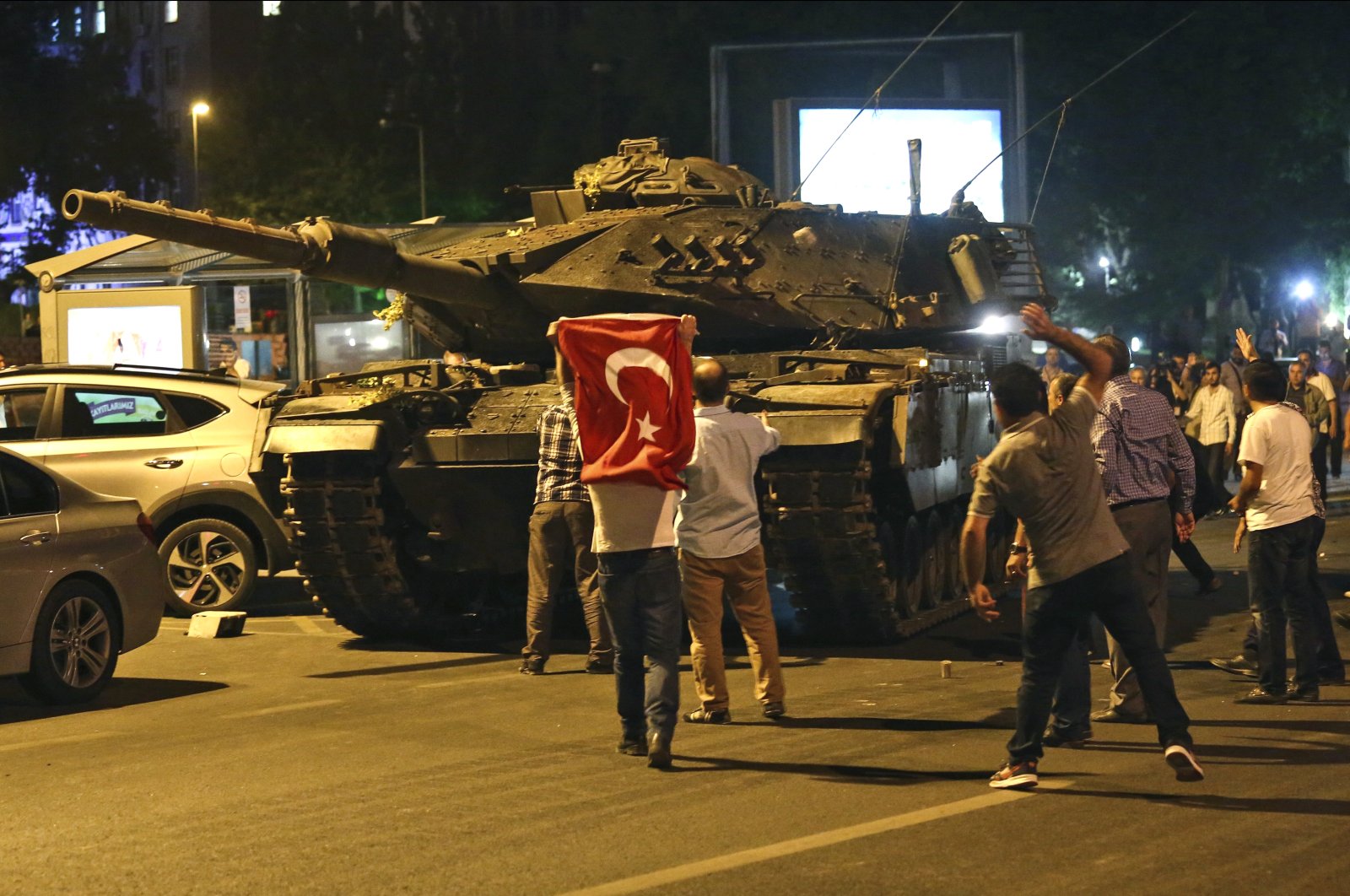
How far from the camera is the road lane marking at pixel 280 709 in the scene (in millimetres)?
9427

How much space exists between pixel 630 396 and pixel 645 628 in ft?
3.04

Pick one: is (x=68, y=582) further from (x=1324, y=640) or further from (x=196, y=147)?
(x=196, y=147)

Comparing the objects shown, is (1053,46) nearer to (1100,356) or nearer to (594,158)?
(594,158)

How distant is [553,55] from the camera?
65062 mm

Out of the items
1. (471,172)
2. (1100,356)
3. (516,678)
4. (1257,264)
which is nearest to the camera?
(1100,356)

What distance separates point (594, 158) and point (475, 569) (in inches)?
1430

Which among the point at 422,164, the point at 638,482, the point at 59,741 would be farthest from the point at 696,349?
the point at 422,164

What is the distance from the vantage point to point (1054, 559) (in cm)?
716

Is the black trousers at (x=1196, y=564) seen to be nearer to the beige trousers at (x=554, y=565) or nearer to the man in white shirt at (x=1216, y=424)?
the beige trousers at (x=554, y=565)

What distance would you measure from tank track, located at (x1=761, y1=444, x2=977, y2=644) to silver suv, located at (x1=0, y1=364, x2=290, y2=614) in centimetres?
427

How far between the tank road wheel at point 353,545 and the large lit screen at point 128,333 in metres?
8.70

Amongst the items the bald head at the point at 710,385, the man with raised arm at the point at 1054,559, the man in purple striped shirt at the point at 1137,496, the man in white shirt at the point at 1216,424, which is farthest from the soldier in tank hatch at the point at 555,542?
the man in white shirt at the point at 1216,424

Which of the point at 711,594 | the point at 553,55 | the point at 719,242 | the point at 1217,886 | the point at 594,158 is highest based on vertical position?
the point at 553,55

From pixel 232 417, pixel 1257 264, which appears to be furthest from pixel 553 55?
pixel 232 417
